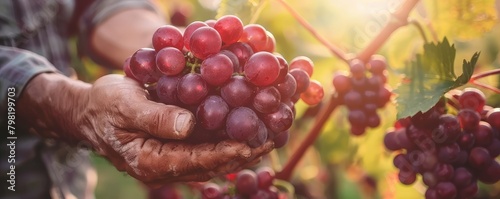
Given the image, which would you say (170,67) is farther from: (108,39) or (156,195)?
(156,195)

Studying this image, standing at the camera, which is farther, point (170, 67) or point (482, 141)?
point (482, 141)

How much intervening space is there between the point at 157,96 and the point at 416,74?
0.49m

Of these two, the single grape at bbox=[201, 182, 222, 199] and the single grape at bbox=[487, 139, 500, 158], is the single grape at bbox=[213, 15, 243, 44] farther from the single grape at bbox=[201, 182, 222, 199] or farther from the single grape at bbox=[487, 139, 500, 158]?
the single grape at bbox=[487, 139, 500, 158]

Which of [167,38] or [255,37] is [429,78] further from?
[167,38]

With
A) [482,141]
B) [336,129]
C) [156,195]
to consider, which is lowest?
[156,195]

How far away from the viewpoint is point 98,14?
1.62 m

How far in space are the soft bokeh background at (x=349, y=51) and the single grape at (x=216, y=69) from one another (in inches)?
7.4

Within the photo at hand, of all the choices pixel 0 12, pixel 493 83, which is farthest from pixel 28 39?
pixel 493 83

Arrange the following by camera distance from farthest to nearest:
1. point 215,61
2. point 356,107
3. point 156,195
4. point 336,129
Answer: point 156,195, point 336,129, point 356,107, point 215,61

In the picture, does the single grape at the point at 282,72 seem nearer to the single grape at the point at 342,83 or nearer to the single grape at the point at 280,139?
the single grape at the point at 280,139

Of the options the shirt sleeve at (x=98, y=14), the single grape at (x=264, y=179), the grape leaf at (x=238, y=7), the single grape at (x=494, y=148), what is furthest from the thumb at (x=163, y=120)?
the shirt sleeve at (x=98, y=14)

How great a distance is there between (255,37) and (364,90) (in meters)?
0.33

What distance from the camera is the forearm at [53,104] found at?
989 mm

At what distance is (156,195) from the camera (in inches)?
80.1
